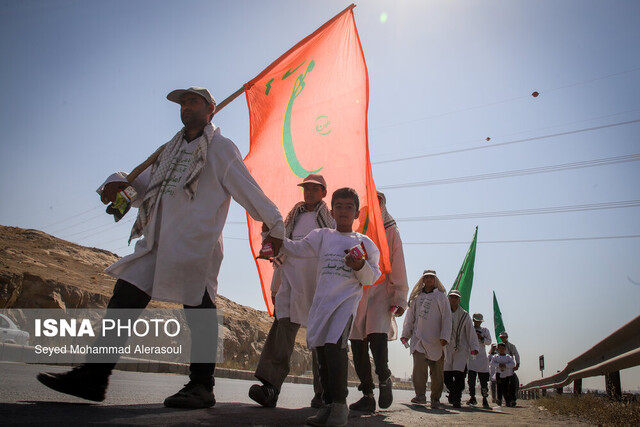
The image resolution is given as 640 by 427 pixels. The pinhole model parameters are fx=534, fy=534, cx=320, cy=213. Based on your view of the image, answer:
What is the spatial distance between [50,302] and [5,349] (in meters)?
9.25

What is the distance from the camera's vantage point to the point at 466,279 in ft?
48.2

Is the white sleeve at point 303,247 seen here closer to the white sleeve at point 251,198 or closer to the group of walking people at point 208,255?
the group of walking people at point 208,255

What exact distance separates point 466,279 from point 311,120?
983cm

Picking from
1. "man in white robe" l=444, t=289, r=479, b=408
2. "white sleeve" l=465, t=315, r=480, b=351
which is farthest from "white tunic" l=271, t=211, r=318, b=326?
"white sleeve" l=465, t=315, r=480, b=351

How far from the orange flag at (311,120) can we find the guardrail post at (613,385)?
3273mm

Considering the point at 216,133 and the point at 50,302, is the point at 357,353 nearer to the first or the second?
the point at 216,133

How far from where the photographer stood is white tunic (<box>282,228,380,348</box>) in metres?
3.32

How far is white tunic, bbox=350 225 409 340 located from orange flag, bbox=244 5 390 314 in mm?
752

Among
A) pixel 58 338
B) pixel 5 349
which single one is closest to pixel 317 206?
pixel 5 349

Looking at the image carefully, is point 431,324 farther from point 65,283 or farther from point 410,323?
point 65,283

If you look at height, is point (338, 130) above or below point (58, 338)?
above

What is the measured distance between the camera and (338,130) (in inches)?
239

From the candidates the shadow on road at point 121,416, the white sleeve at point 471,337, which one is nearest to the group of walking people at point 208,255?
the shadow on road at point 121,416

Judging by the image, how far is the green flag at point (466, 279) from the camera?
14.1 metres
